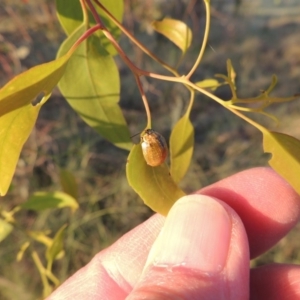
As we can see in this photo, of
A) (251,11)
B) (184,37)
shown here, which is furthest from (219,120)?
(184,37)

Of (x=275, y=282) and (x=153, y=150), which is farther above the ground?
(x=153, y=150)

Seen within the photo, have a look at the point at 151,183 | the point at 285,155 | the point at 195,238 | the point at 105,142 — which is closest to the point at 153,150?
the point at 151,183

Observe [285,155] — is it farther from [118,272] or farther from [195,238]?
[118,272]

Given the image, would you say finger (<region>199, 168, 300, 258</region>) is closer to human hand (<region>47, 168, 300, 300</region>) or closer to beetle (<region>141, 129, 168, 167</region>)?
human hand (<region>47, 168, 300, 300</region>)

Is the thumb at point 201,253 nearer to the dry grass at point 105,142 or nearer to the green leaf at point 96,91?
the green leaf at point 96,91

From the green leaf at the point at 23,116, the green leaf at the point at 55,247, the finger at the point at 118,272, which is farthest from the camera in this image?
the finger at the point at 118,272

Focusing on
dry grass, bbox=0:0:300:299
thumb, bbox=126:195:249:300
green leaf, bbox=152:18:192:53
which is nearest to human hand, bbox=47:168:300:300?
thumb, bbox=126:195:249:300

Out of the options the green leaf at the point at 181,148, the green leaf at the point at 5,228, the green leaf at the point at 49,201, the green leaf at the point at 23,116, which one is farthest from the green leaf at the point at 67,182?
the green leaf at the point at 23,116

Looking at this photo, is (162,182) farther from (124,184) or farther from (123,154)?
(123,154)
